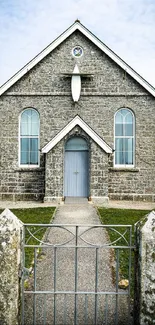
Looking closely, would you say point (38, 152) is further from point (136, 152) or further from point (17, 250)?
point (17, 250)

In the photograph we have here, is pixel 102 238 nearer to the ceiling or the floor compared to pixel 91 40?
nearer to the floor

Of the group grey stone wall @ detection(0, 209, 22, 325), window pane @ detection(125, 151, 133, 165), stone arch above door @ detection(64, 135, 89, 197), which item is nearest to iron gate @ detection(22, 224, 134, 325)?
grey stone wall @ detection(0, 209, 22, 325)

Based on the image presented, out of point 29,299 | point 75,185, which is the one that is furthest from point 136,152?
point 29,299

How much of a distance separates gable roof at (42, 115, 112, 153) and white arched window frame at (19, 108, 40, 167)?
5.79 ft

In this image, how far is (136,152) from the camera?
16906 mm

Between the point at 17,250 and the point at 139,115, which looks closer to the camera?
the point at 17,250

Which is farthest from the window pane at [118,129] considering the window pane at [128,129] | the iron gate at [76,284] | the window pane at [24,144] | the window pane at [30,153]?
the iron gate at [76,284]

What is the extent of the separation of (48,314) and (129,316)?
1.06 metres

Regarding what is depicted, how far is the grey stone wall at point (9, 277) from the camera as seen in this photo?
138 inches

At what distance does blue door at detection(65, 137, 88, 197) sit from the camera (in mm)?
16375

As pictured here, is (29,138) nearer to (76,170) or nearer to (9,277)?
(76,170)

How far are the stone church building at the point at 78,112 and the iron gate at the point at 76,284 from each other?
370 inches

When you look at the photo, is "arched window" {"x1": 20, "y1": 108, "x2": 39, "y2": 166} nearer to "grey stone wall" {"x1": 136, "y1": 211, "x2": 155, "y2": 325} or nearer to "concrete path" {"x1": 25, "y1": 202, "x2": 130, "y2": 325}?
"concrete path" {"x1": 25, "y1": 202, "x2": 130, "y2": 325}

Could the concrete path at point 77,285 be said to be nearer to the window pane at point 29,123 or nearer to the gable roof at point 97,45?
the window pane at point 29,123
